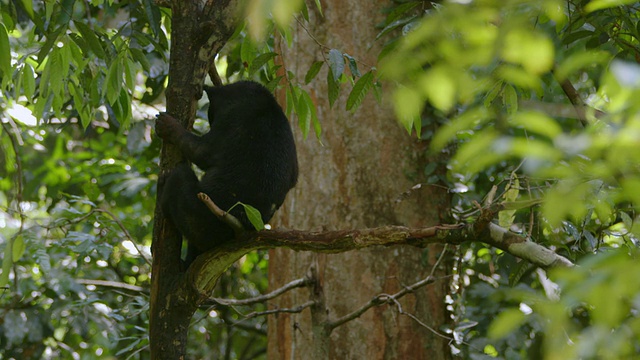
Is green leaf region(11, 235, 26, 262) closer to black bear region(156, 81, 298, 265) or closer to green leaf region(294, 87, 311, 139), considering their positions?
black bear region(156, 81, 298, 265)

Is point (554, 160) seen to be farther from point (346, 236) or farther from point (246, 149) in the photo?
point (246, 149)

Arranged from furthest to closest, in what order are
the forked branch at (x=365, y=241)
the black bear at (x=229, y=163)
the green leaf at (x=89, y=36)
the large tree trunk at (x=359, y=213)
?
the large tree trunk at (x=359, y=213) → the black bear at (x=229, y=163) → the green leaf at (x=89, y=36) → the forked branch at (x=365, y=241)

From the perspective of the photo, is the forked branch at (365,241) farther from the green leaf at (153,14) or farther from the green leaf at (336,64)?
the green leaf at (153,14)

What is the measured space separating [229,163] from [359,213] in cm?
117

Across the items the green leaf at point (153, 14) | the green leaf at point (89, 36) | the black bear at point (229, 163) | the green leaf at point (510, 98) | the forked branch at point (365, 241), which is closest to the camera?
the forked branch at point (365, 241)

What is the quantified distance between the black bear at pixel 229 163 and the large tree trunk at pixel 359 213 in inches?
29.6

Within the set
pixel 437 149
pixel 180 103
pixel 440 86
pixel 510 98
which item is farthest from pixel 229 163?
pixel 440 86

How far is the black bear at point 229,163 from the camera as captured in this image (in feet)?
9.84

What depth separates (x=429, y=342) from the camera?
4102 millimetres

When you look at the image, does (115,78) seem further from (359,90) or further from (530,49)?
(530,49)

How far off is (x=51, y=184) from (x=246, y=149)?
3.10 metres

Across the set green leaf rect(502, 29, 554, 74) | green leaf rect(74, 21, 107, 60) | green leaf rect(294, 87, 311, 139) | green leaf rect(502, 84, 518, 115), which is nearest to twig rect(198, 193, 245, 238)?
green leaf rect(294, 87, 311, 139)

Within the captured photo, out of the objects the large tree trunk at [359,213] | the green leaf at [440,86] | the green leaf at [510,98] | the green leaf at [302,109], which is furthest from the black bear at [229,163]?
the green leaf at [440,86]

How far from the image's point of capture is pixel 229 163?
330 centimetres
